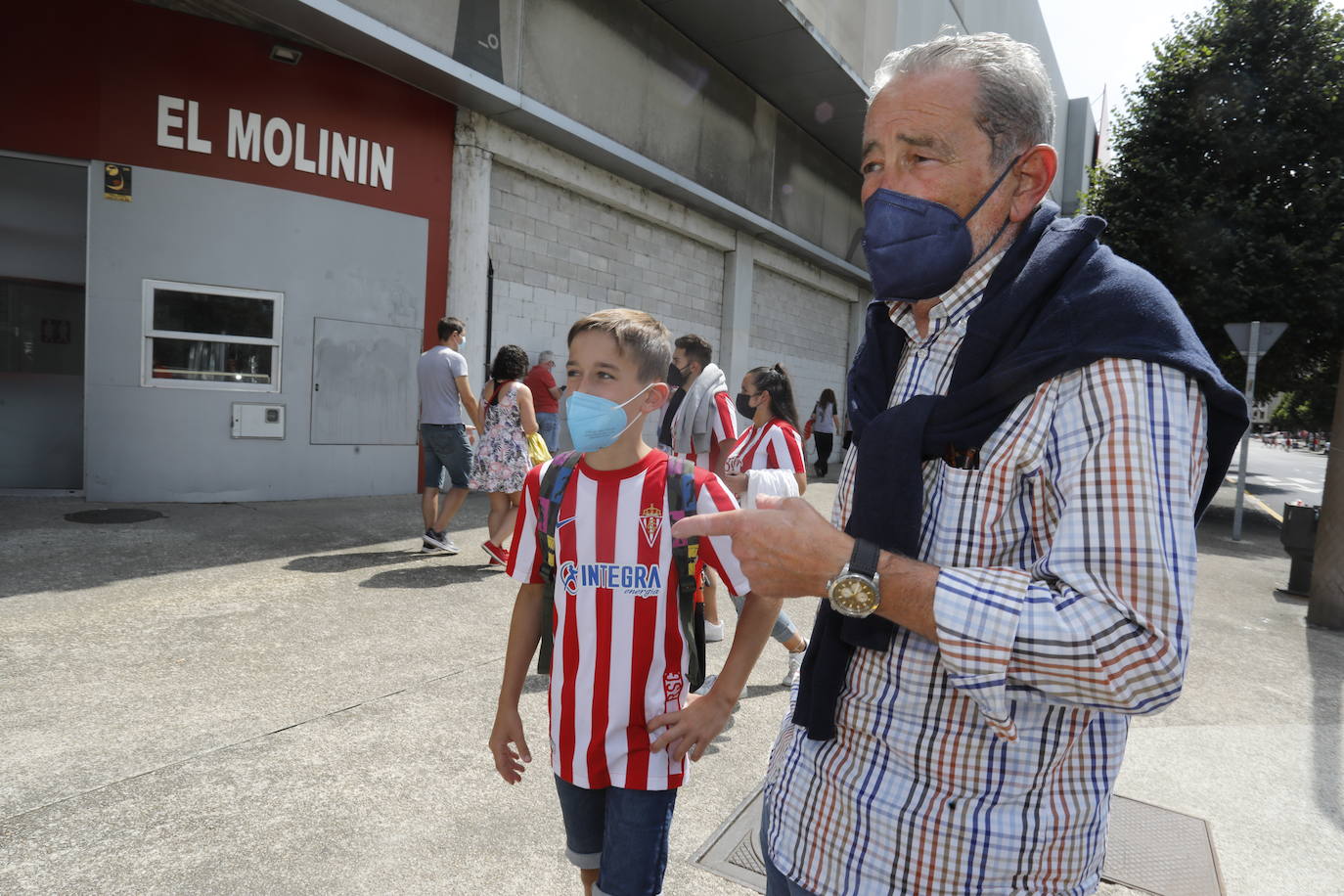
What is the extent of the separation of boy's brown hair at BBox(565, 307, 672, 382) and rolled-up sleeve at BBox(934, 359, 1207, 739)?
131cm

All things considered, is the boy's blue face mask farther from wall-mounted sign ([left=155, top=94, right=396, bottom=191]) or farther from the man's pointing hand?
wall-mounted sign ([left=155, top=94, right=396, bottom=191])

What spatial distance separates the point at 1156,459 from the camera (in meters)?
0.94

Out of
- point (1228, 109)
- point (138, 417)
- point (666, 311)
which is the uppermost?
point (1228, 109)

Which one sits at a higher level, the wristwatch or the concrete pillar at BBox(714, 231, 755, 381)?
the concrete pillar at BBox(714, 231, 755, 381)

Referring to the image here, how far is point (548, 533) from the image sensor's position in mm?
2070

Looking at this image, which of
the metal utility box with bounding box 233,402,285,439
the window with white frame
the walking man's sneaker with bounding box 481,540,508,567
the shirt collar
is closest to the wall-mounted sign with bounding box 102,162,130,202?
the window with white frame

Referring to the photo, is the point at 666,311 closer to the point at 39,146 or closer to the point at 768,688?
the point at 39,146

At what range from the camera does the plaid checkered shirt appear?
0.92 meters

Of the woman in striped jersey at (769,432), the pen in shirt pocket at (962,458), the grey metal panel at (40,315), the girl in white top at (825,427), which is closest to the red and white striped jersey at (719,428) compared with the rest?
the woman in striped jersey at (769,432)

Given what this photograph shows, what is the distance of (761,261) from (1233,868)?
1421 cm

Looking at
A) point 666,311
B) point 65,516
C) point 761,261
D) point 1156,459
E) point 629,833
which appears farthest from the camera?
point 761,261

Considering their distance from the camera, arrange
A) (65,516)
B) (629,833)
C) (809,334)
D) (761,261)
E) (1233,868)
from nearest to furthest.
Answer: (629,833) < (1233,868) < (65,516) < (761,261) < (809,334)

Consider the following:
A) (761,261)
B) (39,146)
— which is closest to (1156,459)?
(39,146)

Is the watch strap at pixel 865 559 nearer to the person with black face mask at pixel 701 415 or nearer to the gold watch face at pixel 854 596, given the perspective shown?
the gold watch face at pixel 854 596
